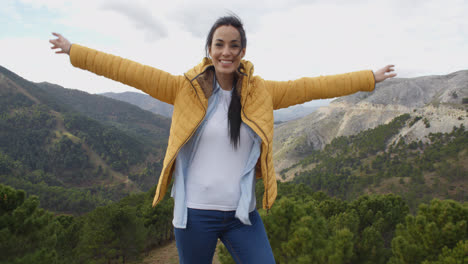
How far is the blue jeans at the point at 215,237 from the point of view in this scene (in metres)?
1.84

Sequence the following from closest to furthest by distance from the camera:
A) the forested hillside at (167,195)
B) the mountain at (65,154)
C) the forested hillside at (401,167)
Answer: the forested hillside at (167,195), the forested hillside at (401,167), the mountain at (65,154)

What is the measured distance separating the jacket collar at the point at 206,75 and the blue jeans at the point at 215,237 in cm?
84

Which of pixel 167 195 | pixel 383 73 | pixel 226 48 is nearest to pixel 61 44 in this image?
pixel 226 48

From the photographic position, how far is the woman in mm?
1843

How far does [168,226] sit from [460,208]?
2606cm

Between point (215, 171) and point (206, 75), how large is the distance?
704 mm

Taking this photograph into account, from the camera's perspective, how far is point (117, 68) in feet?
6.17

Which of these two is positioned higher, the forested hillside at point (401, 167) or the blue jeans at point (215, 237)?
the blue jeans at point (215, 237)

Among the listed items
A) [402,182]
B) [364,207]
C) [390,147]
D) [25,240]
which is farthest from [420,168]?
[25,240]

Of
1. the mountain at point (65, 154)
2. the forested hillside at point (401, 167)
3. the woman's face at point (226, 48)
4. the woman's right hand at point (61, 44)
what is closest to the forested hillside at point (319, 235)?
the woman's face at point (226, 48)

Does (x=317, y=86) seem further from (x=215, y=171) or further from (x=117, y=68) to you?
(x=117, y=68)

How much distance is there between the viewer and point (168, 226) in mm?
29000

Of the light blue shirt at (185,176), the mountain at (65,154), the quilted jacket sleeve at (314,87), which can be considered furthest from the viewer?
the mountain at (65,154)

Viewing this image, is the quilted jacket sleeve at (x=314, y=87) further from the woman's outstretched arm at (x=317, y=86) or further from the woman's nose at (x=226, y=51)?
the woman's nose at (x=226, y=51)
